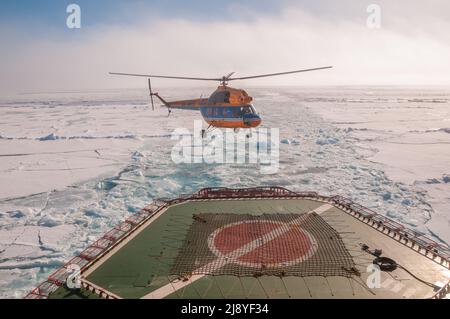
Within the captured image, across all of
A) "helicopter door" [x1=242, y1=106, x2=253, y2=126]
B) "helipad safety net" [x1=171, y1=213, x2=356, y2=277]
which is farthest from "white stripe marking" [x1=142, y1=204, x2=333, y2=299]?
"helicopter door" [x1=242, y1=106, x2=253, y2=126]

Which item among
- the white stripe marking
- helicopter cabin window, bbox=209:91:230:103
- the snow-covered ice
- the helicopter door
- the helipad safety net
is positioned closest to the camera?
the white stripe marking

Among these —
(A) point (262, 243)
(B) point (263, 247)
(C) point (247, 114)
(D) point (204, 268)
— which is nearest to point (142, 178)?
(C) point (247, 114)

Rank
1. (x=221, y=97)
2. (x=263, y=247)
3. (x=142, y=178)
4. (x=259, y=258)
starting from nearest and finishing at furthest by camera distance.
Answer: (x=259, y=258) < (x=263, y=247) < (x=221, y=97) < (x=142, y=178)

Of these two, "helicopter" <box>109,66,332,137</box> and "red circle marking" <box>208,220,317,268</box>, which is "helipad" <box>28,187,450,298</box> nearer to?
"red circle marking" <box>208,220,317,268</box>

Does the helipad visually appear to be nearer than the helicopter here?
Yes

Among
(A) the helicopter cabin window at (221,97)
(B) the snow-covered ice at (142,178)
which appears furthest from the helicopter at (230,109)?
(B) the snow-covered ice at (142,178)

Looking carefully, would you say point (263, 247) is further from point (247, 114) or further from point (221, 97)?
point (221, 97)

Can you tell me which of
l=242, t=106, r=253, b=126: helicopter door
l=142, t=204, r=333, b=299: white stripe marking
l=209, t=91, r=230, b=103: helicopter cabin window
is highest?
l=209, t=91, r=230, b=103: helicopter cabin window
